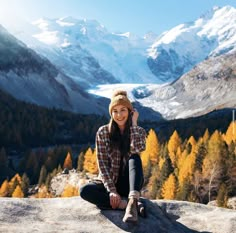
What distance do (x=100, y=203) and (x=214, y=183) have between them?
84.5 m

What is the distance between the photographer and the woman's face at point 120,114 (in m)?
14.4

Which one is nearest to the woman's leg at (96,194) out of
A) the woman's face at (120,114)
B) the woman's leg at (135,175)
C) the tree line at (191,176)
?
the woman's leg at (135,175)

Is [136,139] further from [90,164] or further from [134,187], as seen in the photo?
[90,164]

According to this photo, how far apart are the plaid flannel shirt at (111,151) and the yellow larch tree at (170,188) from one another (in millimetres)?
81760

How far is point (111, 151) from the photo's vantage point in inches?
571

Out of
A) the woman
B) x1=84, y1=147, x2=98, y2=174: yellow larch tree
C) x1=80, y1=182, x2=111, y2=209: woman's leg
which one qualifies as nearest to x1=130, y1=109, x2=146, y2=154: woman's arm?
the woman

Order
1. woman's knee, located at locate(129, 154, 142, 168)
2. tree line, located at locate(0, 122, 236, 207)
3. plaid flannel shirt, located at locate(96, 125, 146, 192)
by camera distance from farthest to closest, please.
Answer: tree line, located at locate(0, 122, 236, 207) < plaid flannel shirt, located at locate(96, 125, 146, 192) < woman's knee, located at locate(129, 154, 142, 168)

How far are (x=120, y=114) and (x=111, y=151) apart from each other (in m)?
1.25

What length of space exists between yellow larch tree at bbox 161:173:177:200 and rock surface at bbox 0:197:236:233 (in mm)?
79584

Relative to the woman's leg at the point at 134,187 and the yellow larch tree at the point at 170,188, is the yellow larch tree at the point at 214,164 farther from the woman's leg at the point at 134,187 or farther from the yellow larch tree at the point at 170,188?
the woman's leg at the point at 134,187

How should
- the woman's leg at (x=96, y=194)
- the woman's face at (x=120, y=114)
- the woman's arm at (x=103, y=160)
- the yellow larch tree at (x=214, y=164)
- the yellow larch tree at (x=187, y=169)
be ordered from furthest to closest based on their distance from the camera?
the yellow larch tree at (x=187, y=169) < the yellow larch tree at (x=214, y=164) < the woman's face at (x=120, y=114) < the woman's leg at (x=96, y=194) < the woman's arm at (x=103, y=160)

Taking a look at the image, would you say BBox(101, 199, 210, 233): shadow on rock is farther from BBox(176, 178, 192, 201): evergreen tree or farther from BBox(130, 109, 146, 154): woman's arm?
BBox(176, 178, 192, 201): evergreen tree

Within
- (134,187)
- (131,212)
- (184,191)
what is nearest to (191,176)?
(184,191)

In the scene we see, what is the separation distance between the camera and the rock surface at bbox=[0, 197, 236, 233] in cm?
1287
